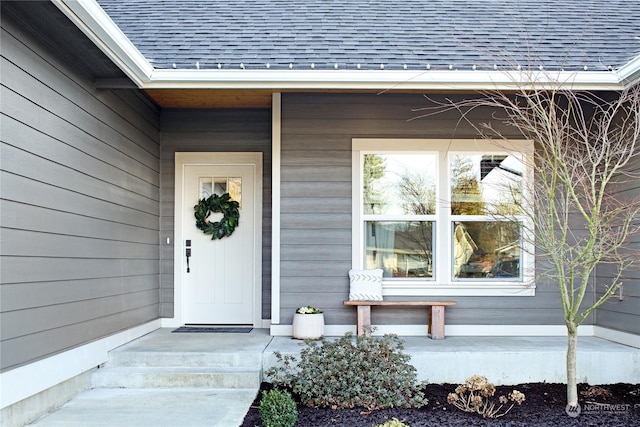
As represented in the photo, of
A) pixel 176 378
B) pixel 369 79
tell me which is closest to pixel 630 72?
pixel 369 79

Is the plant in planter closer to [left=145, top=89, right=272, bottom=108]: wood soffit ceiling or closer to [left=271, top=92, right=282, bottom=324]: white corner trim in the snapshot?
[left=271, top=92, right=282, bottom=324]: white corner trim

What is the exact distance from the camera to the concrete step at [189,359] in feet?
14.2

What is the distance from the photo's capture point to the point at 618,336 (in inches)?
188

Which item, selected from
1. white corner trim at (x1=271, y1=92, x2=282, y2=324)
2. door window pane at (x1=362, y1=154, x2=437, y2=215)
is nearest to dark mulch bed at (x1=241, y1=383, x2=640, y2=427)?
white corner trim at (x1=271, y1=92, x2=282, y2=324)

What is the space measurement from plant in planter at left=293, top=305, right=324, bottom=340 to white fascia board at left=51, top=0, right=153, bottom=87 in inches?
103

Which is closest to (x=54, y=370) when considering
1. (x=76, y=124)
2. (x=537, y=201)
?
(x=76, y=124)

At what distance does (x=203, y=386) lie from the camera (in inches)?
165

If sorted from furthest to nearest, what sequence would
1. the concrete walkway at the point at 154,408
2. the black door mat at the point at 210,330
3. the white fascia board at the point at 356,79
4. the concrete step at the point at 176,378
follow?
the black door mat at the point at 210,330
the white fascia board at the point at 356,79
the concrete step at the point at 176,378
the concrete walkway at the point at 154,408

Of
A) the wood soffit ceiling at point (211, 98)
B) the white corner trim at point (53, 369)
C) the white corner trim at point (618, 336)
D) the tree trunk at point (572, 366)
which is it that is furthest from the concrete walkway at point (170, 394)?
the white corner trim at point (618, 336)

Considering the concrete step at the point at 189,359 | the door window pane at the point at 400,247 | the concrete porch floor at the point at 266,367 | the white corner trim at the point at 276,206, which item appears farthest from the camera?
the door window pane at the point at 400,247

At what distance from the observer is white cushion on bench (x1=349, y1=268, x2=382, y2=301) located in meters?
4.99

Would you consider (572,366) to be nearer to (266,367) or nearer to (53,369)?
(266,367)

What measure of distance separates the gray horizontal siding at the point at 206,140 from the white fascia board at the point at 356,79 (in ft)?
4.56

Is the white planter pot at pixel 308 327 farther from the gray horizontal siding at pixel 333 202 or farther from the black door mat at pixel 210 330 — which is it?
the black door mat at pixel 210 330
